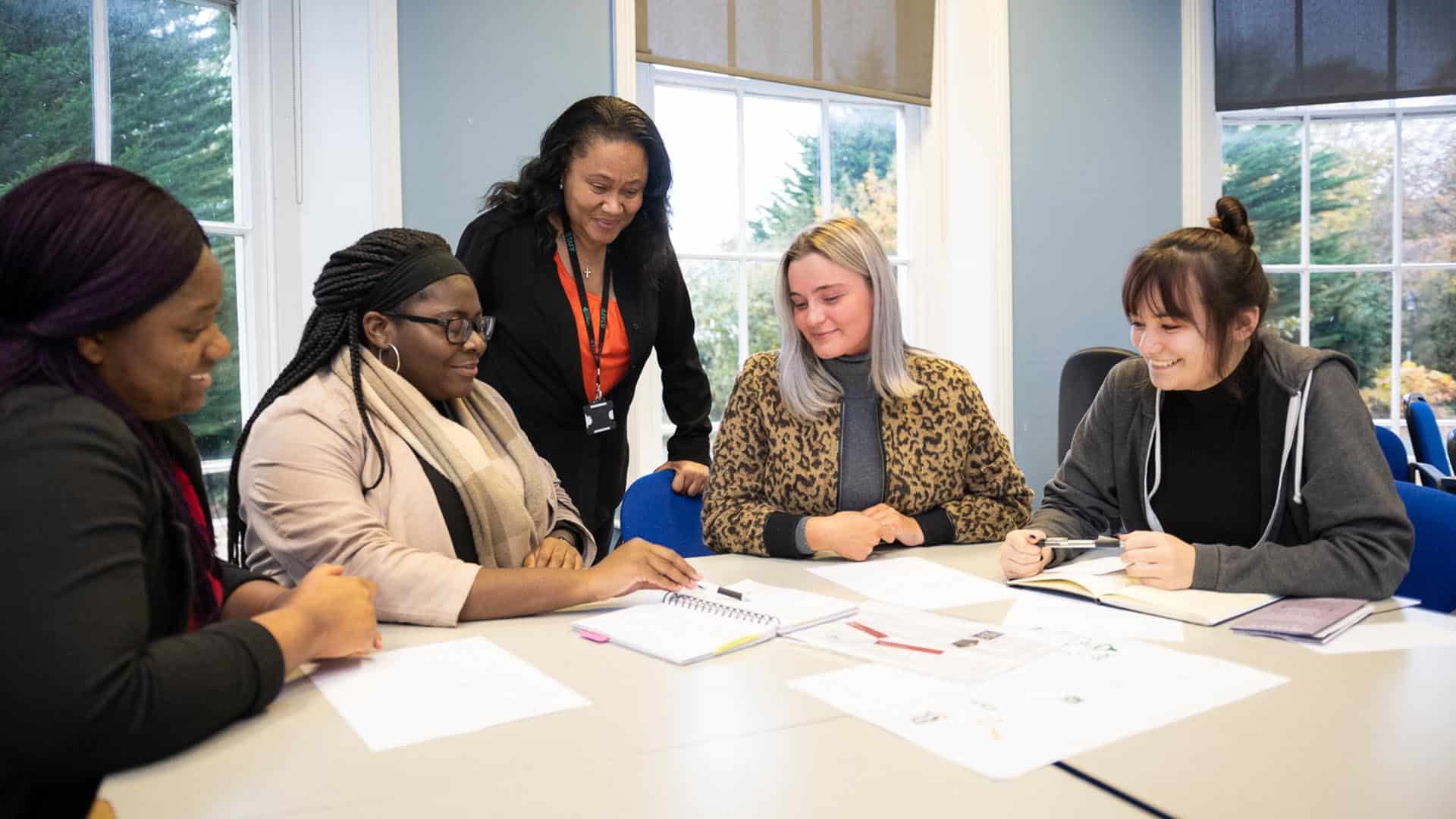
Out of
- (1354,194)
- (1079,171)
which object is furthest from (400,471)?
(1354,194)

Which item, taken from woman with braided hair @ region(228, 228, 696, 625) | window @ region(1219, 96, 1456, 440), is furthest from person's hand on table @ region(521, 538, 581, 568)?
window @ region(1219, 96, 1456, 440)

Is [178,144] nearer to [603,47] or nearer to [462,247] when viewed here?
[462,247]

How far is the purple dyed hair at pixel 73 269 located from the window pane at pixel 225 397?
1834 millimetres

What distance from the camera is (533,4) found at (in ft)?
9.43

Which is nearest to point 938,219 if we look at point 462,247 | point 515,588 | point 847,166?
point 847,166

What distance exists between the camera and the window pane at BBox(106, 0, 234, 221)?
2.45m

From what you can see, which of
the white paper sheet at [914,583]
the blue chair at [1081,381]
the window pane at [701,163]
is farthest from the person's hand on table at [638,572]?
the blue chair at [1081,381]

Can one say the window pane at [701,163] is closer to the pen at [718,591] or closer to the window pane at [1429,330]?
the pen at [718,591]

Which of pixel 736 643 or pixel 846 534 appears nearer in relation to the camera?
pixel 736 643

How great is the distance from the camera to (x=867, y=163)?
12.1 feet

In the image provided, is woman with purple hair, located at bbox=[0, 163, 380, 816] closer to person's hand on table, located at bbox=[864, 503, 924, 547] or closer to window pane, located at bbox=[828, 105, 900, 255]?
person's hand on table, located at bbox=[864, 503, 924, 547]

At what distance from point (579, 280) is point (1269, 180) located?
302 cm

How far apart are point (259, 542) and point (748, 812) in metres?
0.96

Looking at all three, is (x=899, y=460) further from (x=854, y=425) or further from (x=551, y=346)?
(x=551, y=346)
